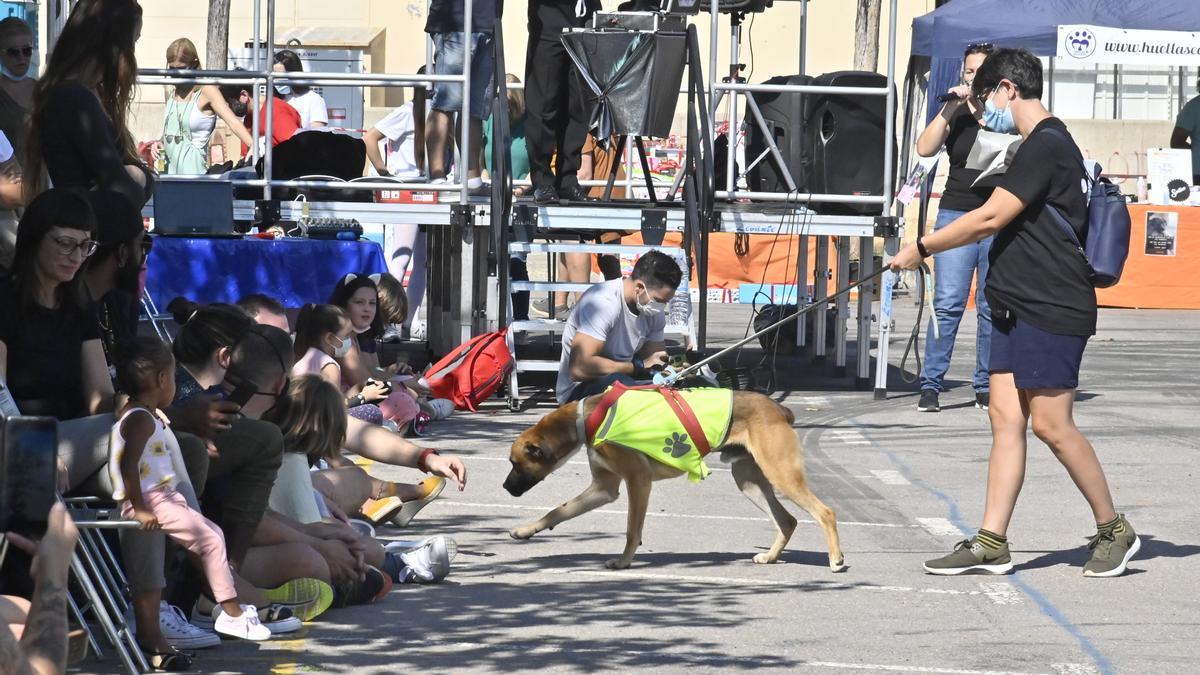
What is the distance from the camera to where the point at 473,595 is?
6359mm

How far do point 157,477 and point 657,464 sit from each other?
240 cm

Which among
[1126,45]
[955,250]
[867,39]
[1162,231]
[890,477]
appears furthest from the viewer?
[867,39]

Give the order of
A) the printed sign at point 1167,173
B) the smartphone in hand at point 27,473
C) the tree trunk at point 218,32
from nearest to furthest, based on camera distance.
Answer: the smartphone in hand at point 27,473 < the printed sign at point 1167,173 < the tree trunk at point 218,32

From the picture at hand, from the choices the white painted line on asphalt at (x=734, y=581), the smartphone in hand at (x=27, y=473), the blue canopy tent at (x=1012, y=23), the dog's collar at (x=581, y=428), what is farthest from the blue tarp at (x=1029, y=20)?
the smartphone in hand at (x=27, y=473)

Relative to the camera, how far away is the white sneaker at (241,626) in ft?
17.9

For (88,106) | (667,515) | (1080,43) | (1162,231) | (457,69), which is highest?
(1080,43)

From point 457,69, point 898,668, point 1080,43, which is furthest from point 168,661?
point 1080,43

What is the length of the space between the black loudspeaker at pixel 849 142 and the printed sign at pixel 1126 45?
2982 millimetres

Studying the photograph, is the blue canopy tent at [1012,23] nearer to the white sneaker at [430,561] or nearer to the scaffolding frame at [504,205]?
the scaffolding frame at [504,205]

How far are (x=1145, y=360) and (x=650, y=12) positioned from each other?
566 cm

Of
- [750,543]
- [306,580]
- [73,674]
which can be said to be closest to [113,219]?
[306,580]

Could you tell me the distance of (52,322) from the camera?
561 centimetres

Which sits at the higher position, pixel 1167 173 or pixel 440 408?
pixel 1167 173

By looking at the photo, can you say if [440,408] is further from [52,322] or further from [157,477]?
[157,477]
